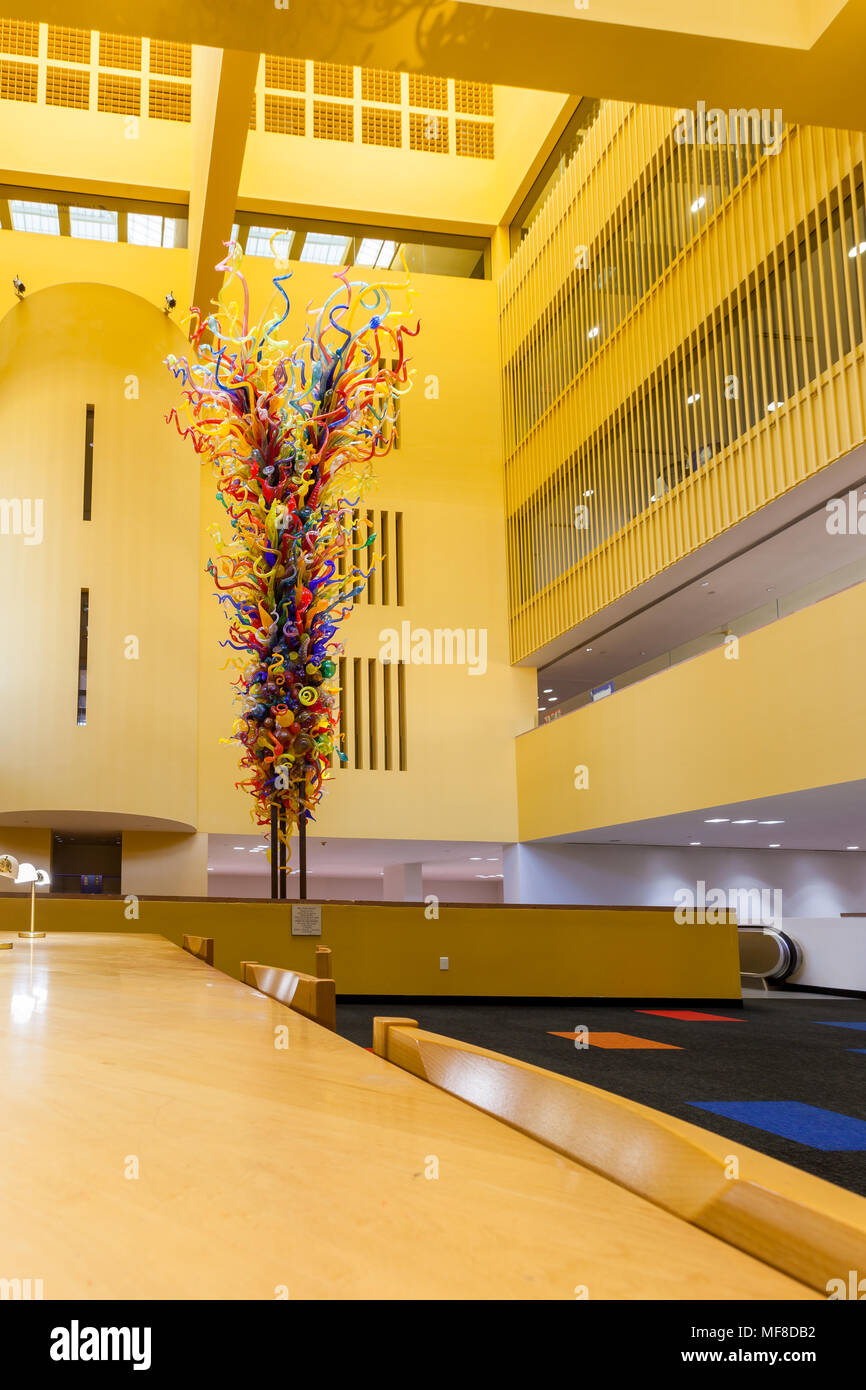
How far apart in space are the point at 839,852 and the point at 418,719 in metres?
6.56

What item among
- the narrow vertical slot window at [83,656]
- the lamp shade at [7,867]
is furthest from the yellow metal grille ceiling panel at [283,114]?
the lamp shade at [7,867]

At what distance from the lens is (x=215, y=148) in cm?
885

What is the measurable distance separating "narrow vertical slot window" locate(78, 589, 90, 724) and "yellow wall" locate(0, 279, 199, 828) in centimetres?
8

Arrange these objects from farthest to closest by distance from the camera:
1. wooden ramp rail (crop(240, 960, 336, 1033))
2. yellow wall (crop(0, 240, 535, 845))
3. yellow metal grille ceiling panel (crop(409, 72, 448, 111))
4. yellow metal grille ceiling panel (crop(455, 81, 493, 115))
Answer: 1. yellow metal grille ceiling panel (crop(455, 81, 493, 115))
2. yellow metal grille ceiling panel (crop(409, 72, 448, 111))
3. yellow wall (crop(0, 240, 535, 845))
4. wooden ramp rail (crop(240, 960, 336, 1033))

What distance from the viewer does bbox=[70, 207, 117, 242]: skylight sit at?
48.5 feet

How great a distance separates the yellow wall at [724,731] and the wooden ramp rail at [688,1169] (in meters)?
7.90

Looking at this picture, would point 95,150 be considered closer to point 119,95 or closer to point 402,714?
point 119,95

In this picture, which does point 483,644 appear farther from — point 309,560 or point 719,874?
point 309,560

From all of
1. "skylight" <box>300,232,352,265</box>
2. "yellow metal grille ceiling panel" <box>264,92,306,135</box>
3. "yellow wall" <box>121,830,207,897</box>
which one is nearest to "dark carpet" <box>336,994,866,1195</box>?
"yellow wall" <box>121,830,207,897</box>

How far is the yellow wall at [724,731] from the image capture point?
27.4ft

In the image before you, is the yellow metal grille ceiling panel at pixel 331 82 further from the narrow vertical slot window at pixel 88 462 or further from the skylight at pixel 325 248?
the narrow vertical slot window at pixel 88 462

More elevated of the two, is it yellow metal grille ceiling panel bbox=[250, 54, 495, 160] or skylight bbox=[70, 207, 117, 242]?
yellow metal grille ceiling panel bbox=[250, 54, 495, 160]

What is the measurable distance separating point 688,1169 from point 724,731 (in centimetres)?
976

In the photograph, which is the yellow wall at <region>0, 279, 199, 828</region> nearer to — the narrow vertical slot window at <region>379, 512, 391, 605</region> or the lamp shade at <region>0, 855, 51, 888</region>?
the narrow vertical slot window at <region>379, 512, 391, 605</region>
